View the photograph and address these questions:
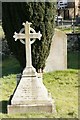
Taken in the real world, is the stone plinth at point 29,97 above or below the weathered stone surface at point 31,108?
above

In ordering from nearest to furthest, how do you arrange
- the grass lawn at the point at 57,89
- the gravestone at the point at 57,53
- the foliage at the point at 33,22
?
the grass lawn at the point at 57,89
the foliage at the point at 33,22
the gravestone at the point at 57,53

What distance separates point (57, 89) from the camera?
373 inches

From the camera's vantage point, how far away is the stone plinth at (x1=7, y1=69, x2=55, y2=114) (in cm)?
764

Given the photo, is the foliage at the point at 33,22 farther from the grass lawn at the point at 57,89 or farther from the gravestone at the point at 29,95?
the gravestone at the point at 29,95

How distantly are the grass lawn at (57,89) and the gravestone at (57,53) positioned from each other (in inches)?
11.2

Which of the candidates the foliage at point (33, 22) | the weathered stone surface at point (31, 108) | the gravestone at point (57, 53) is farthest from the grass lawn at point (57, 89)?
the foliage at point (33, 22)

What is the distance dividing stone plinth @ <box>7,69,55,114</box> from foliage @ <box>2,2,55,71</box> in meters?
2.68

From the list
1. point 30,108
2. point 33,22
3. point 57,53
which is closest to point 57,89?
point 33,22

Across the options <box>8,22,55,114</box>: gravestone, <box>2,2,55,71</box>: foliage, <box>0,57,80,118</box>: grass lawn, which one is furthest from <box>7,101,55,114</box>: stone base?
<box>2,2,55,71</box>: foliage

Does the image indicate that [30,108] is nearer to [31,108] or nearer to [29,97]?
[31,108]

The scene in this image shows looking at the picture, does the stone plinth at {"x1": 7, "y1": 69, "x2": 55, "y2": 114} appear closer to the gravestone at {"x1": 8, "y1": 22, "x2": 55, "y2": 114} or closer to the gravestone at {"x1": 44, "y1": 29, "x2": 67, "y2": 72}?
the gravestone at {"x1": 8, "y1": 22, "x2": 55, "y2": 114}

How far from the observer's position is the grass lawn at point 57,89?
751cm

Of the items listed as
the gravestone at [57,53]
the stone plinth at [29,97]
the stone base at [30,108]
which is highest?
the gravestone at [57,53]

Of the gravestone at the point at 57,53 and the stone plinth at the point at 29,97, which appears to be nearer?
the stone plinth at the point at 29,97
